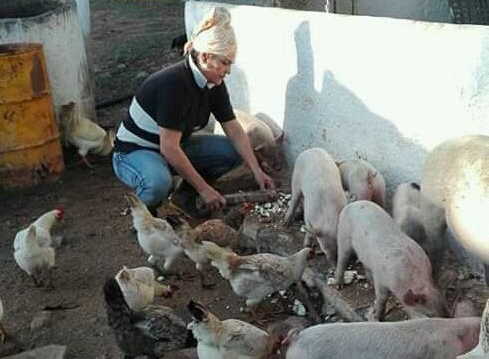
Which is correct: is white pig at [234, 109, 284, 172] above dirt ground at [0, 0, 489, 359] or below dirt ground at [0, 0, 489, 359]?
above

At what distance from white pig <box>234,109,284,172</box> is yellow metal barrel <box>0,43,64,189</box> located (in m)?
1.74

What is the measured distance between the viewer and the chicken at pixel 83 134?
270 inches

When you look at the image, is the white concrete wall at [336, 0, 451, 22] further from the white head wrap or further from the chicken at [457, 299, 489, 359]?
the chicken at [457, 299, 489, 359]

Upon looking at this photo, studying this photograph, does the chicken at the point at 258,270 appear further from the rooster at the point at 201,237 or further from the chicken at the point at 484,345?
the chicken at the point at 484,345

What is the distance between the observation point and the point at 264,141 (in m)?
5.85

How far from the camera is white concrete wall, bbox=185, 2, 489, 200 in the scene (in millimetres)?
4246

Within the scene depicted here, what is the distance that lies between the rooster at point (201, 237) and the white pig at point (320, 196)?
1.66ft

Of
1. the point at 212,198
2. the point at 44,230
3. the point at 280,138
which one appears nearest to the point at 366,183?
the point at 212,198

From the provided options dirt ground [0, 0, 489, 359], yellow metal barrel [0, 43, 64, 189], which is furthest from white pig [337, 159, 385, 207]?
yellow metal barrel [0, 43, 64, 189]

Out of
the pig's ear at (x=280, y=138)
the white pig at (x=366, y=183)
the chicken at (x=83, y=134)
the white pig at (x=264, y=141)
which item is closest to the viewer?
the white pig at (x=366, y=183)

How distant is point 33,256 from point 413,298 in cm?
242

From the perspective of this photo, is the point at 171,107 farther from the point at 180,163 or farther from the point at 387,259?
the point at 387,259

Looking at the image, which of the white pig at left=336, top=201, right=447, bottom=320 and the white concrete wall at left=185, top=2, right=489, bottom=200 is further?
the white concrete wall at left=185, top=2, right=489, bottom=200

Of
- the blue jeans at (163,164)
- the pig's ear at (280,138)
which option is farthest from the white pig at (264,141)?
the blue jeans at (163,164)
